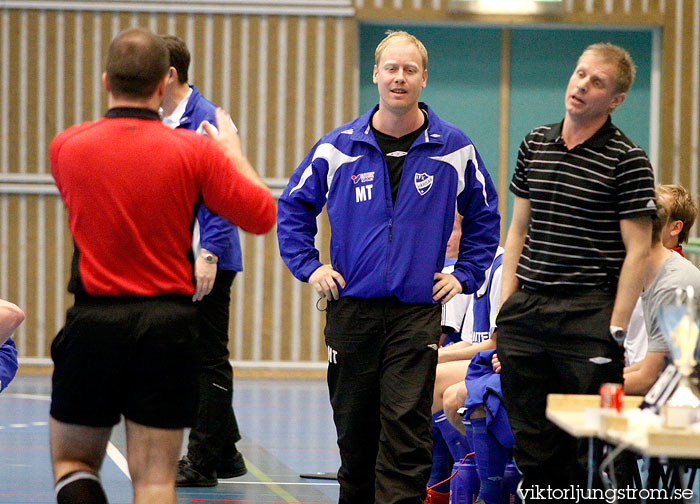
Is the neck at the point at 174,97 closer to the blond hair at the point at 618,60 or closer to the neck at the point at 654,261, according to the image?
the blond hair at the point at 618,60

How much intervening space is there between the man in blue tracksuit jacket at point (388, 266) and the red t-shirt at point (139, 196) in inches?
39.7

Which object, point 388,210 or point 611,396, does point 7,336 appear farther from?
point 611,396

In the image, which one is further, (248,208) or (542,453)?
(542,453)

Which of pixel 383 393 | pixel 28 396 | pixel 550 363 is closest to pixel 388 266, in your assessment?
pixel 383 393

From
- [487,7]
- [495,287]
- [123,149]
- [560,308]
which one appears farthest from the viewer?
[487,7]

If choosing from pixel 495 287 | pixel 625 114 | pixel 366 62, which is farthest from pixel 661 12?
pixel 495 287

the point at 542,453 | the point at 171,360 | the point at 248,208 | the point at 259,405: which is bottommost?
the point at 259,405

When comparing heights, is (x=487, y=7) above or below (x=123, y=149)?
above

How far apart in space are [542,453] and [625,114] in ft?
25.4

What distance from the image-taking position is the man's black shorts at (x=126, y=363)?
2926 millimetres

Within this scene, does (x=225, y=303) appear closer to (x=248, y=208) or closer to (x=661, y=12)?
(x=248, y=208)

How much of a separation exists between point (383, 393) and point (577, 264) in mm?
972

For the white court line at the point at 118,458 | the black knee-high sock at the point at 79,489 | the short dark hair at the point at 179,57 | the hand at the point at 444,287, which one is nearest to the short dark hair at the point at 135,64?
the black knee-high sock at the point at 79,489

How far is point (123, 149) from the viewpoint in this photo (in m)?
2.92
